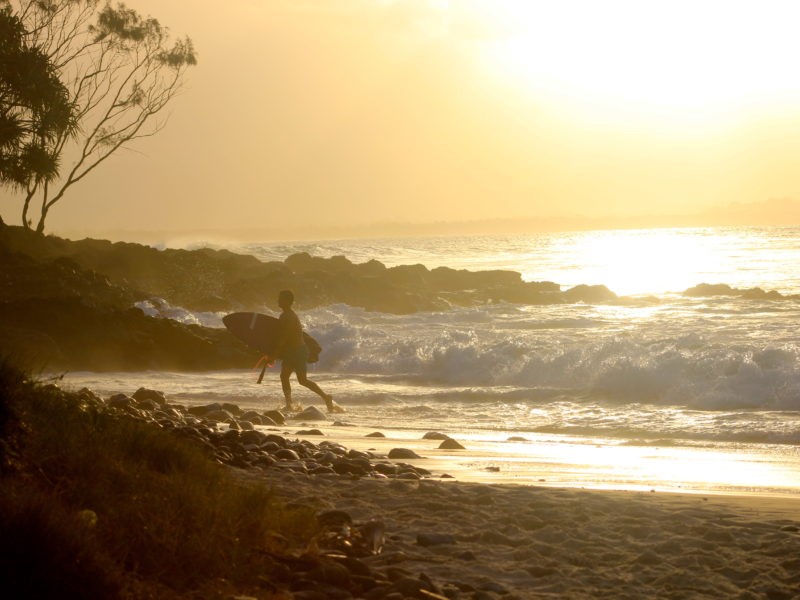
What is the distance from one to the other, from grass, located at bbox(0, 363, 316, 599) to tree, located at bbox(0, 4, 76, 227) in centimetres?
1701

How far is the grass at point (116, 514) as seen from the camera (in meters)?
4.17

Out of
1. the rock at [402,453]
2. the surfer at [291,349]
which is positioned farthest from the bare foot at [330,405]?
the rock at [402,453]

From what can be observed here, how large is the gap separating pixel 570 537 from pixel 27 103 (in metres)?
19.3

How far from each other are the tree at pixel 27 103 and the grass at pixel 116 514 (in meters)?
17.0

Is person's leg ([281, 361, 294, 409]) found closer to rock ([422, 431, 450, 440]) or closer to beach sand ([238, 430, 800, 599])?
rock ([422, 431, 450, 440])

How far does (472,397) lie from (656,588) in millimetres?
12932

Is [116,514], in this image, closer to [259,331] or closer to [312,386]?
[312,386]

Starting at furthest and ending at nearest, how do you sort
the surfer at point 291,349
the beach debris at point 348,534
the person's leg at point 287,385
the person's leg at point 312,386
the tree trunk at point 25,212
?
the tree trunk at point 25,212
the surfer at point 291,349
the person's leg at point 312,386
the person's leg at point 287,385
the beach debris at point 348,534

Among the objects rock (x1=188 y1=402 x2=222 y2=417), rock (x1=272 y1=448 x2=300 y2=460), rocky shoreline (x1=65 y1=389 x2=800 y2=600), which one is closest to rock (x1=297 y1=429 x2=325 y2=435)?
rock (x1=188 y1=402 x2=222 y2=417)

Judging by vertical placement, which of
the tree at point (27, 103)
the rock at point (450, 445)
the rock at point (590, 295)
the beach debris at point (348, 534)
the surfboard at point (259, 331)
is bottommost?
the rock at point (450, 445)

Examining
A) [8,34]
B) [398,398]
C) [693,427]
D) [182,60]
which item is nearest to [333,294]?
[182,60]

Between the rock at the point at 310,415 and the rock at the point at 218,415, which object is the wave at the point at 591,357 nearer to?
the rock at the point at 310,415

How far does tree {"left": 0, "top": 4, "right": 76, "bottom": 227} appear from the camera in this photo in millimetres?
21891

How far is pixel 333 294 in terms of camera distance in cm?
4175
